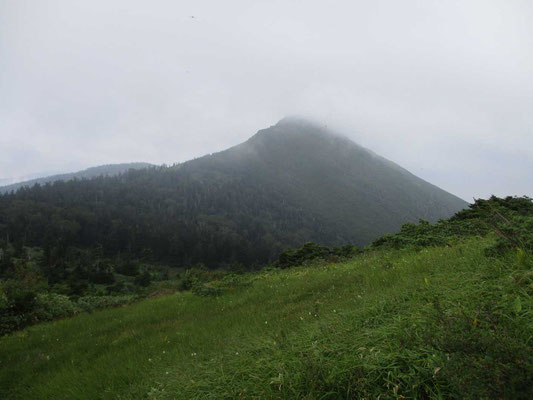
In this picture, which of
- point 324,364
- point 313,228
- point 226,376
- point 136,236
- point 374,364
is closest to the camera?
point 374,364

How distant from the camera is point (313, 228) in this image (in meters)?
195

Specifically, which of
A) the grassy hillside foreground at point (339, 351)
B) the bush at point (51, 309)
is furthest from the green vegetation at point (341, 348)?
the bush at point (51, 309)

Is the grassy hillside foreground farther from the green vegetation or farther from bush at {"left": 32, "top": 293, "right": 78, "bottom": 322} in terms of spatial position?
bush at {"left": 32, "top": 293, "right": 78, "bottom": 322}

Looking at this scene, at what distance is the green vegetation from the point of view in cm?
201

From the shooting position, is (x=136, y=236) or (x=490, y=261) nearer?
(x=490, y=261)

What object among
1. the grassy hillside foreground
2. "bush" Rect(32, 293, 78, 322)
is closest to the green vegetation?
the grassy hillside foreground

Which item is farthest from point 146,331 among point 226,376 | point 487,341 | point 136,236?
point 136,236

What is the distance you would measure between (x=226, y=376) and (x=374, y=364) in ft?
5.50

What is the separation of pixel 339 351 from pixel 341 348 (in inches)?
1.5

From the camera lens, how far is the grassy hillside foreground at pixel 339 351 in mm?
1993

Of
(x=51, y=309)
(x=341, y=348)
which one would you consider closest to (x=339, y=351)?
(x=341, y=348)

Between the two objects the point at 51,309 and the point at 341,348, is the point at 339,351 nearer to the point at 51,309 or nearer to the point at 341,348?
the point at 341,348

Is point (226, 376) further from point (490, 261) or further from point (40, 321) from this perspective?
point (40, 321)

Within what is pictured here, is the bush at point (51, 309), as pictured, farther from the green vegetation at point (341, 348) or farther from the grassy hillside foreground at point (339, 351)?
the grassy hillside foreground at point (339, 351)
